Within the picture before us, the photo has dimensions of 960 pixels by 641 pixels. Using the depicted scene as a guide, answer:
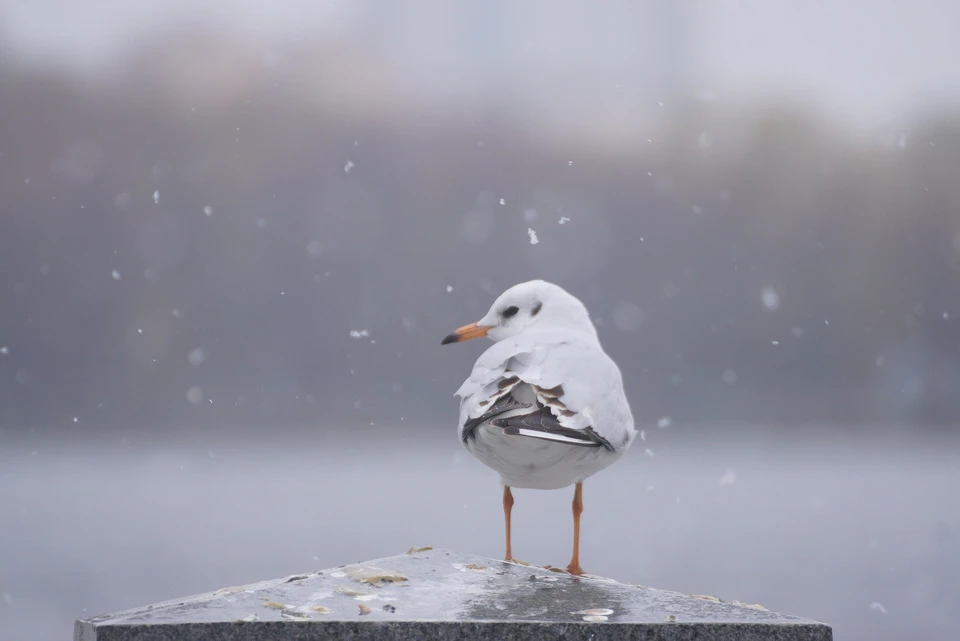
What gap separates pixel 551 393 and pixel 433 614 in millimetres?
591

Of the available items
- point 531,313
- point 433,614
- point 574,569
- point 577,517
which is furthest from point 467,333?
point 433,614

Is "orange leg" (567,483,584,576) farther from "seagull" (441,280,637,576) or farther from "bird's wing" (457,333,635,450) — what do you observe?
"bird's wing" (457,333,635,450)

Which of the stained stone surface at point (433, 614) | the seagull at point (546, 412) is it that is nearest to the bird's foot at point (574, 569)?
the seagull at point (546, 412)

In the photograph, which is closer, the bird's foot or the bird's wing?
the bird's wing

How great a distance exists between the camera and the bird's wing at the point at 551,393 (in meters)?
2.16

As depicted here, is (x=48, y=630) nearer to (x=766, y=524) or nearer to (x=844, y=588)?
(x=844, y=588)

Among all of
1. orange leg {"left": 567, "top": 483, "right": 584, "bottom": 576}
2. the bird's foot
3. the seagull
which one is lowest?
the bird's foot

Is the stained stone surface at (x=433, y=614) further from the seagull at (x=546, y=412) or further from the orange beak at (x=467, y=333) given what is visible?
the orange beak at (x=467, y=333)

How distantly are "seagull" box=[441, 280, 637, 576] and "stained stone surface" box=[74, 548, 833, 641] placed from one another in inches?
11.1

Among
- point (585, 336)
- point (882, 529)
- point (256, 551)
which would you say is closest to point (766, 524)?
point (882, 529)

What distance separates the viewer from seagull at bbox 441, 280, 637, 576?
2.17m

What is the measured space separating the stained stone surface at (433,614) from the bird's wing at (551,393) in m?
0.34

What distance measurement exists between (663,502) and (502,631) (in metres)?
15.4

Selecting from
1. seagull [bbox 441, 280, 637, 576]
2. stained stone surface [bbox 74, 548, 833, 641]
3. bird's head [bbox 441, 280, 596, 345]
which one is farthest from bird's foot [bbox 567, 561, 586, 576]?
bird's head [bbox 441, 280, 596, 345]
